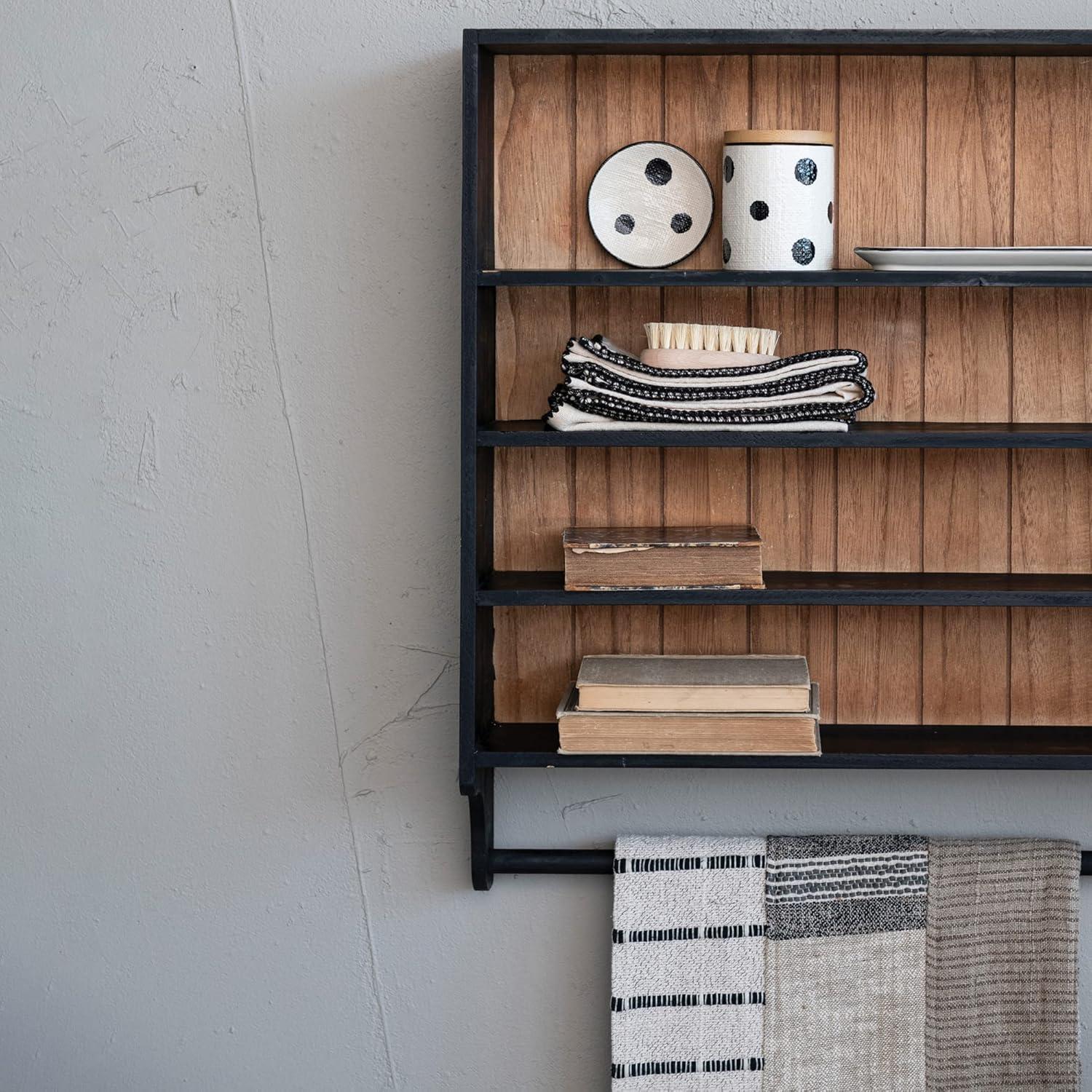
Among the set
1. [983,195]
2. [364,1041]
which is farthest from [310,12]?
[364,1041]

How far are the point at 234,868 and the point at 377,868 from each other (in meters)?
0.20

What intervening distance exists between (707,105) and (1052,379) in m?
0.58

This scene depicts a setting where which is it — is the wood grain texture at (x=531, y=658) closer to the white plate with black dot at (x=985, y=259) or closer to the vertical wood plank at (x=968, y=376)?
the vertical wood plank at (x=968, y=376)

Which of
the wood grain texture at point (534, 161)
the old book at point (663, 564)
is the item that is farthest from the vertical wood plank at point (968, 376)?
the wood grain texture at point (534, 161)

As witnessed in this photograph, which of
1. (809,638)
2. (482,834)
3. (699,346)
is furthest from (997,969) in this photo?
(699,346)

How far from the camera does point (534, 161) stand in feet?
5.49

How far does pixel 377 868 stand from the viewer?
1783 mm

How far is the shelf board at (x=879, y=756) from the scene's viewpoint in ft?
5.06

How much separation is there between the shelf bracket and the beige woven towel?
60 centimetres

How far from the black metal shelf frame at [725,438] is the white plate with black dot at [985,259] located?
0.02 metres

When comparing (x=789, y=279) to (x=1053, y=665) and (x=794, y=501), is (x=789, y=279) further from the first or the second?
(x=1053, y=665)

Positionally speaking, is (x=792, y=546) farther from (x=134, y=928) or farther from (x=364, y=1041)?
(x=134, y=928)

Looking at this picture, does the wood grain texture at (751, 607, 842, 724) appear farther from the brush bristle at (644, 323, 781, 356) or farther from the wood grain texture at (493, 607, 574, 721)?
the brush bristle at (644, 323, 781, 356)

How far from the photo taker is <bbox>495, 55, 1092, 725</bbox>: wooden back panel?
64.7 inches
